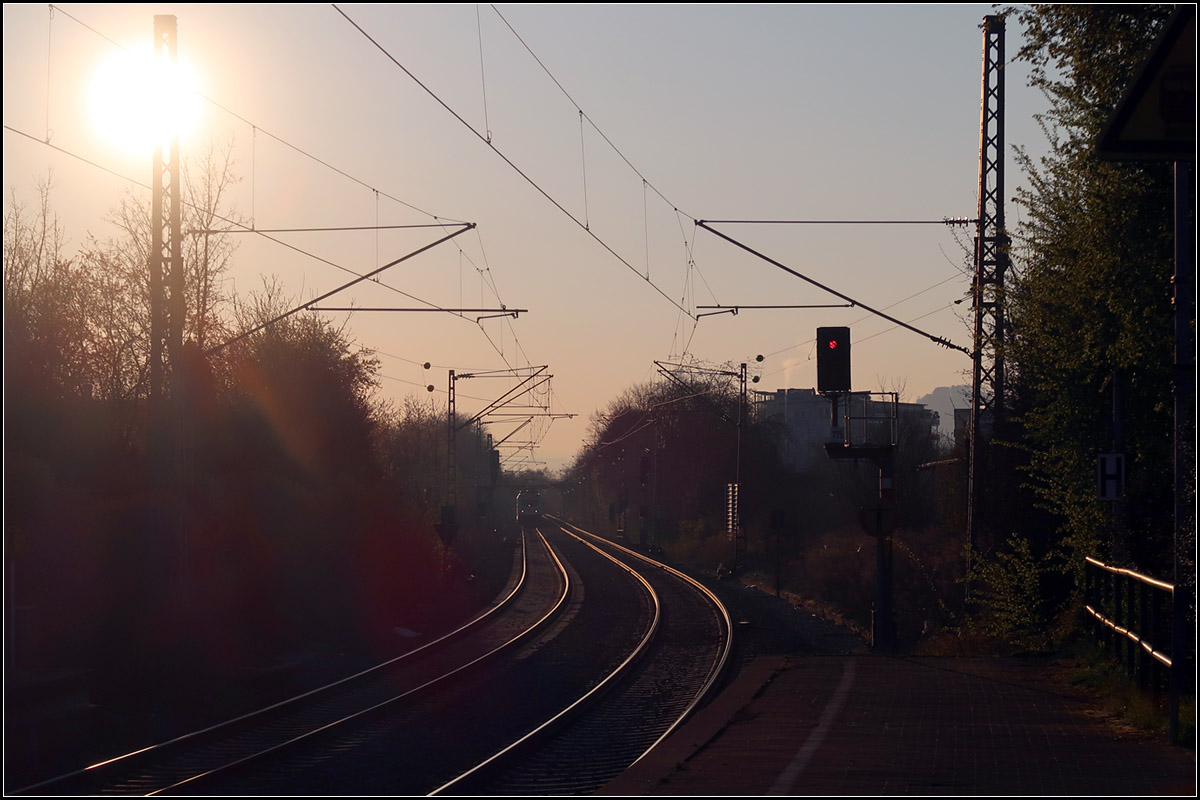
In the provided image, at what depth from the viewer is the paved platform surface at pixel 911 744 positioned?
8992 millimetres

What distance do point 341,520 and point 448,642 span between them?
9.61 m

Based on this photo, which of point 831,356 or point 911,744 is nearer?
point 911,744

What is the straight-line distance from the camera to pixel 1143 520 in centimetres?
1609

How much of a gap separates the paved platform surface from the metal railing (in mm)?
587

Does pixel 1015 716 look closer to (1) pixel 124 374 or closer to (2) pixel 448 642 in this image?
(2) pixel 448 642

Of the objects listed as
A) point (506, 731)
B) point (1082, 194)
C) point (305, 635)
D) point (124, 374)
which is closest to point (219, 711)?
point (506, 731)

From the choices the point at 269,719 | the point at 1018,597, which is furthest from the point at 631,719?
the point at 1018,597

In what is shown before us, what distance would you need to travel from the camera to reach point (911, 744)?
35.0 ft

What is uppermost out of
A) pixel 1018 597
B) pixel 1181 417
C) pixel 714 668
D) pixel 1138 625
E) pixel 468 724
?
pixel 1181 417

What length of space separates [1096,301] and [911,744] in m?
7.83

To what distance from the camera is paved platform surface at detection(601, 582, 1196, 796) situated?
8992mm

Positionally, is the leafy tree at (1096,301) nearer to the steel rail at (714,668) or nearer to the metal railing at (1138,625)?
the metal railing at (1138,625)

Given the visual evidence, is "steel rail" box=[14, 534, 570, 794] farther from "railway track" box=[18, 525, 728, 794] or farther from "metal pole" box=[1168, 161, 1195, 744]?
"metal pole" box=[1168, 161, 1195, 744]

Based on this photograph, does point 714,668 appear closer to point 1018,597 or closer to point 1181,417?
point 1018,597
